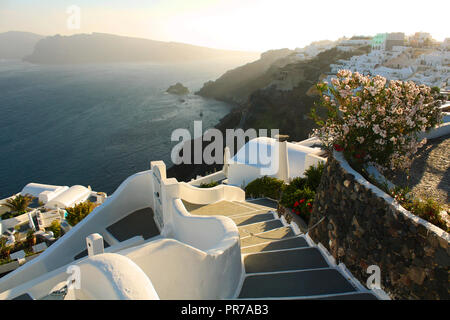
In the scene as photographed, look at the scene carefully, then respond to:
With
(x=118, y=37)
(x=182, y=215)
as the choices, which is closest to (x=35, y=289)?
(x=182, y=215)

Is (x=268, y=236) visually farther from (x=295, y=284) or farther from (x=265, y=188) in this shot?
(x=265, y=188)

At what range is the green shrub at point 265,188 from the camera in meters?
13.2

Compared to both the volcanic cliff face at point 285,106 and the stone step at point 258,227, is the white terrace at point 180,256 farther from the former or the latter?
the volcanic cliff face at point 285,106

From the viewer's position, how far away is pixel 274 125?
61844 millimetres

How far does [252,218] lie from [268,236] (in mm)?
1665

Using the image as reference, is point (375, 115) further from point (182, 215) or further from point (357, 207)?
point (182, 215)

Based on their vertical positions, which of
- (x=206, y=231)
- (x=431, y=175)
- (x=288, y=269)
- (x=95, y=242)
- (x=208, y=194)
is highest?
(x=431, y=175)

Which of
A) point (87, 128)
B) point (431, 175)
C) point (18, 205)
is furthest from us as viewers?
point (87, 128)

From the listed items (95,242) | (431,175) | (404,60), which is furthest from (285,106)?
(95,242)

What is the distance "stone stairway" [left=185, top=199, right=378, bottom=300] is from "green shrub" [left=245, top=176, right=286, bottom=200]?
148 inches

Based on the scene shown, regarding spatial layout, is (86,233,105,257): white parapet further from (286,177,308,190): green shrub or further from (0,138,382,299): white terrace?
(286,177,308,190): green shrub

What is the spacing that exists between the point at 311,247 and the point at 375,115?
125 inches

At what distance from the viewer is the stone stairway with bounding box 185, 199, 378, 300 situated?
562cm

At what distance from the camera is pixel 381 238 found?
505 cm
